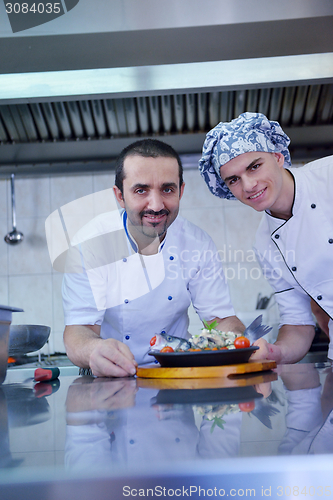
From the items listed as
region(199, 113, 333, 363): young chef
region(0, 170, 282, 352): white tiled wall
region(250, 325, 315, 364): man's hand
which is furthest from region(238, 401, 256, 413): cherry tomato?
region(0, 170, 282, 352): white tiled wall

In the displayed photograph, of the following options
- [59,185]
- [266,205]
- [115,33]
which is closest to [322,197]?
[266,205]

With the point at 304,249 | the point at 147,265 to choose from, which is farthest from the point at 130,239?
the point at 304,249

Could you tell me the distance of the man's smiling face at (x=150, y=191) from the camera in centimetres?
146

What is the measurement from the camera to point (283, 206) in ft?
4.43

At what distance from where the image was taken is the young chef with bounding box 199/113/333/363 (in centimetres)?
125

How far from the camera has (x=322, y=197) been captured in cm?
134

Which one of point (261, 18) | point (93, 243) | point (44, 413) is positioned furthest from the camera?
point (261, 18)

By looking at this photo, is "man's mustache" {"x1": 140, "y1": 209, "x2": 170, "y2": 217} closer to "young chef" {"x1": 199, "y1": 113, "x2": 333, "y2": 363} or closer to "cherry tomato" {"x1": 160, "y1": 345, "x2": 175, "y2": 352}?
"young chef" {"x1": 199, "y1": 113, "x2": 333, "y2": 363}

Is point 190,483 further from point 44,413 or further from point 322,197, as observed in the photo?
point 322,197

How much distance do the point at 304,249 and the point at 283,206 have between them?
6.0 inches

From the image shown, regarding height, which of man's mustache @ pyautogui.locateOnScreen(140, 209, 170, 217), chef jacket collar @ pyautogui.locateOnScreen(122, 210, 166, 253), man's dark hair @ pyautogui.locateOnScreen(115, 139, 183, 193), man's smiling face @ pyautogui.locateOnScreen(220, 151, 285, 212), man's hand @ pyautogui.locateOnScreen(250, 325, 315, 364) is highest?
man's dark hair @ pyautogui.locateOnScreen(115, 139, 183, 193)

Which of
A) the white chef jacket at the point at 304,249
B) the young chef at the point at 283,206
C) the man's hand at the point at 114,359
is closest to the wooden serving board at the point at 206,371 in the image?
the man's hand at the point at 114,359

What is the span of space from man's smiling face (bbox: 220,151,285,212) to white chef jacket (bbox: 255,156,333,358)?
11 centimetres

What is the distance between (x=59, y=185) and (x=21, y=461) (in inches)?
99.3
